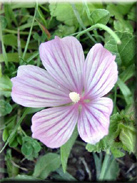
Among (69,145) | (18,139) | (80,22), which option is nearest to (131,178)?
(69,145)

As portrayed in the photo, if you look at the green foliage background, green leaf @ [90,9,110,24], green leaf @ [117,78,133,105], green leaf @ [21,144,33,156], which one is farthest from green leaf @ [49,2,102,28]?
green leaf @ [21,144,33,156]

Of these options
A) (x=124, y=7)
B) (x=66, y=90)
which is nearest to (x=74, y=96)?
(x=66, y=90)

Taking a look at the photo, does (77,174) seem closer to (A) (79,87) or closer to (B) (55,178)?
(B) (55,178)

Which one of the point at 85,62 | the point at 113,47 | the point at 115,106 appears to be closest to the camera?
the point at 85,62

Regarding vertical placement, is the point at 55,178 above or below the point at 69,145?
below

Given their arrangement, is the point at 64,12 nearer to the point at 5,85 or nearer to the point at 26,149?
the point at 5,85

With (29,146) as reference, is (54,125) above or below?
above
